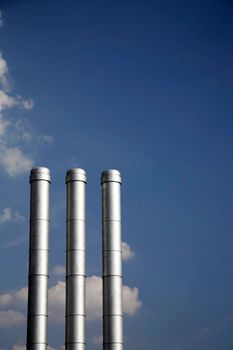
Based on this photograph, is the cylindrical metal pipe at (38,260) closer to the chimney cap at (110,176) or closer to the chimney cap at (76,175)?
the chimney cap at (76,175)

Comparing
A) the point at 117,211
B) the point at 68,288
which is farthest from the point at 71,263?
the point at 117,211

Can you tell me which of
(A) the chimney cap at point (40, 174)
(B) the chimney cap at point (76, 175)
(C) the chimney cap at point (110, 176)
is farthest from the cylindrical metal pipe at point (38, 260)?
(C) the chimney cap at point (110, 176)

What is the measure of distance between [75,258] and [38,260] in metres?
2.84

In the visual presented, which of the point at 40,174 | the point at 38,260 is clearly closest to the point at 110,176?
the point at 40,174

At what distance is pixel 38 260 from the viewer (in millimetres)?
51438

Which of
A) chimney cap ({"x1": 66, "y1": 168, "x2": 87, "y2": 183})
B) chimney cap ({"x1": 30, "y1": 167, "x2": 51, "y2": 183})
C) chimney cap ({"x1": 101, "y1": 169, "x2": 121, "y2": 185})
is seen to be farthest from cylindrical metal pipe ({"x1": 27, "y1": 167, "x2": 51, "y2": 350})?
chimney cap ({"x1": 101, "y1": 169, "x2": 121, "y2": 185})

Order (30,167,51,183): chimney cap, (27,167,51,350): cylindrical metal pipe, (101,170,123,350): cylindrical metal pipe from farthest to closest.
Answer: (30,167,51,183): chimney cap → (101,170,123,350): cylindrical metal pipe → (27,167,51,350): cylindrical metal pipe

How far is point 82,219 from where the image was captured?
52875 millimetres

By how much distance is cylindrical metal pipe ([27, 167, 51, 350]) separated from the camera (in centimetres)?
4967

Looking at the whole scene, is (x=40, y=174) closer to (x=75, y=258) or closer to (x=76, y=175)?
(x=76, y=175)

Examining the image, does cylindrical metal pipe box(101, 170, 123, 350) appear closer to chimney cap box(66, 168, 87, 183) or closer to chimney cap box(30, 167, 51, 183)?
chimney cap box(66, 168, 87, 183)

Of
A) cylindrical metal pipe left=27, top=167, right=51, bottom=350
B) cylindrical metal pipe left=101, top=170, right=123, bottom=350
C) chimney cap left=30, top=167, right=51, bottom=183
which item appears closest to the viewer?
cylindrical metal pipe left=27, top=167, right=51, bottom=350

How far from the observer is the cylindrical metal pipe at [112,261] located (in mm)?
50000

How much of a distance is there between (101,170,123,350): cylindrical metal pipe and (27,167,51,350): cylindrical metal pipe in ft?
14.8
